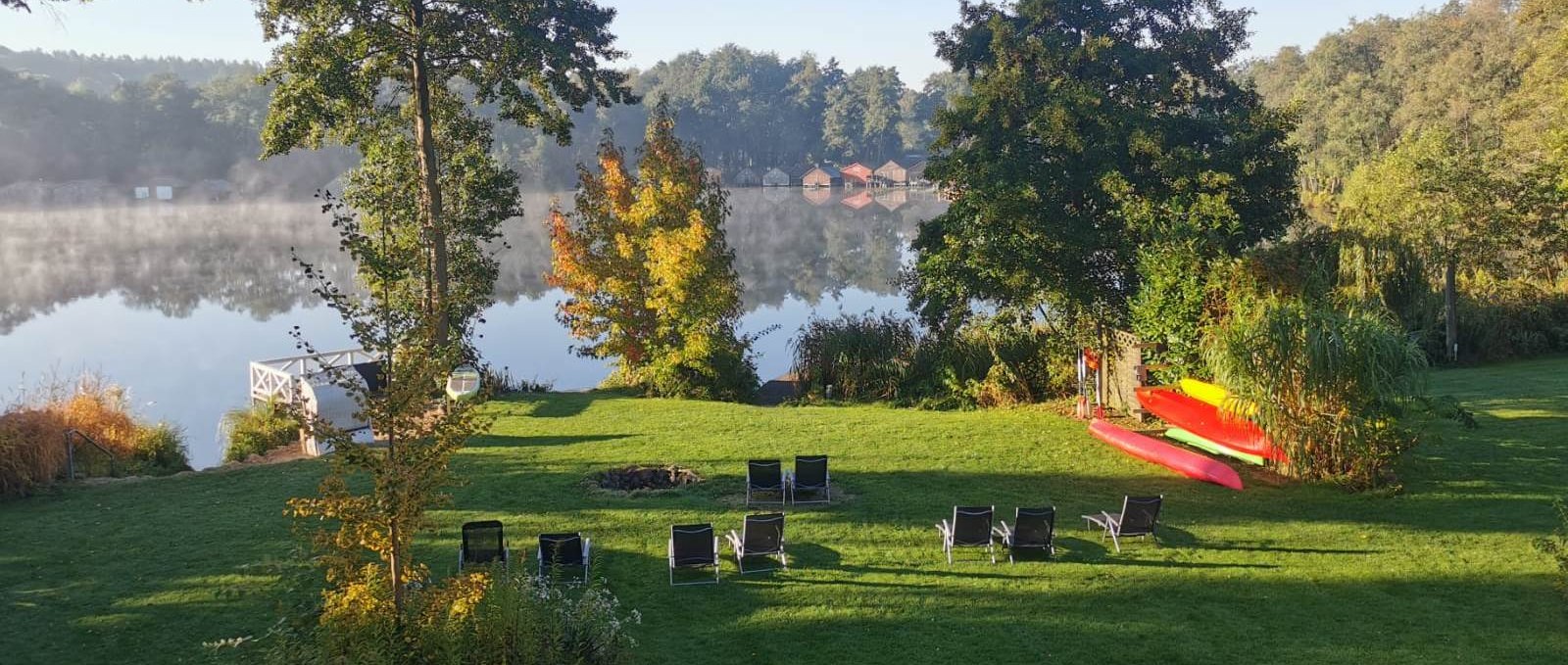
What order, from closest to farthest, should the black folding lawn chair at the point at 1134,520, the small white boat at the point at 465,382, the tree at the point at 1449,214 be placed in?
the black folding lawn chair at the point at 1134,520
the small white boat at the point at 465,382
the tree at the point at 1449,214

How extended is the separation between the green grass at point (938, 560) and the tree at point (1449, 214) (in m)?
8.71

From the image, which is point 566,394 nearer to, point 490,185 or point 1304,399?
point 490,185

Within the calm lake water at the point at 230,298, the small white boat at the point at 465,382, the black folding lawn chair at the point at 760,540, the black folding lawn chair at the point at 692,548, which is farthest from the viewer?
the calm lake water at the point at 230,298

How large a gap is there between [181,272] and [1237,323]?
5112cm

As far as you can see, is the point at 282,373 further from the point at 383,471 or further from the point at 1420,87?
the point at 1420,87

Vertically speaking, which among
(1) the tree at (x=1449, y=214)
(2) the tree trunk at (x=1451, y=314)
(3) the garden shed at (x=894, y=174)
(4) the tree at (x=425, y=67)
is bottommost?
(2) the tree trunk at (x=1451, y=314)

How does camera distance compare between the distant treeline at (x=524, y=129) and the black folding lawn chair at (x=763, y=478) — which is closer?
the black folding lawn chair at (x=763, y=478)

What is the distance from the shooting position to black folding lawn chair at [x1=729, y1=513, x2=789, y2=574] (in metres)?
10.4

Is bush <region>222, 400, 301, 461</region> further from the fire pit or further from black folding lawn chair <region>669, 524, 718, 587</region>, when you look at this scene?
black folding lawn chair <region>669, 524, 718, 587</region>

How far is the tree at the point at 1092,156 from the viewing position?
18.6 meters

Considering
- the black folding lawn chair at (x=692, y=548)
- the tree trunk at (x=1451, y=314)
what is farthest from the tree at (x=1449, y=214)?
the black folding lawn chair at (x=692, y=548)

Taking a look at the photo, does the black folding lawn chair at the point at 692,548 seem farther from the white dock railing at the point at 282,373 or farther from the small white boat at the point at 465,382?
the white dock railing at the point at 282,373

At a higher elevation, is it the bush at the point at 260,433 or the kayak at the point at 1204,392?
the kayak at the point at 1204,392

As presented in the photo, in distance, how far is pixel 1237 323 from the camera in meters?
13.8
